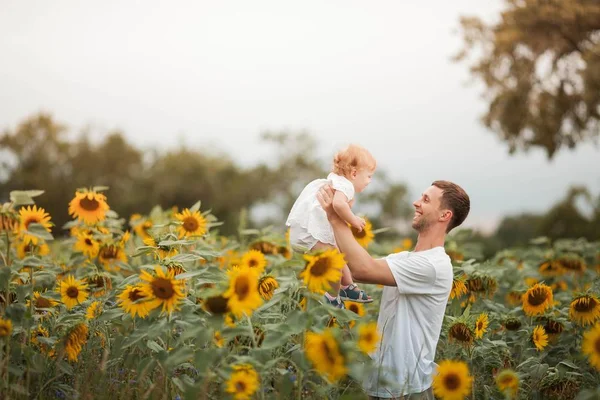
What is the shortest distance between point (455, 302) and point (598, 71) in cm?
1131

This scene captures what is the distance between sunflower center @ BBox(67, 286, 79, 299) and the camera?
3615mm

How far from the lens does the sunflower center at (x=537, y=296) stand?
13.2 feet

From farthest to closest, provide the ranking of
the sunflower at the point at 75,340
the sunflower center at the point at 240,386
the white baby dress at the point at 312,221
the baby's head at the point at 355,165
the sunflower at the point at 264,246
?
the sunflower at the point at 264,246 < the baby's head at the point at 355,165 < the white baby dress at the point at 312,221 < the sunflower at the point at 75,340 < the sunflower center at the point at 240,386

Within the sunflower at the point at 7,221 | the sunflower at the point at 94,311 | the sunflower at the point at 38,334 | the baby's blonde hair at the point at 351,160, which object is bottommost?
the sunflower at the point at 38,334

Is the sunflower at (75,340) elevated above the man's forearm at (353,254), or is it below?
below


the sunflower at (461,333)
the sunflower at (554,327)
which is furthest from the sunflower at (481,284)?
the sunflower at (461,333)

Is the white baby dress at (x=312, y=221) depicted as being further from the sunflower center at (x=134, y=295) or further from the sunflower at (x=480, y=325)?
the sunflower center at (x=134, y=295)

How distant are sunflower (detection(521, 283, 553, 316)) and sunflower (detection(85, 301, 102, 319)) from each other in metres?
2.67

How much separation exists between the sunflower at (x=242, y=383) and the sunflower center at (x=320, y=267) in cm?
47

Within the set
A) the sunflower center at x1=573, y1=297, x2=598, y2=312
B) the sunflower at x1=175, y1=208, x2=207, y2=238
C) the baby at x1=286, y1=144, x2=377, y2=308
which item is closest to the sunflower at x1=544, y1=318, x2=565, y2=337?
the sunflower center at x1=573, y1=297, x2=598, y2=312

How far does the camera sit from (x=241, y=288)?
8.09ft

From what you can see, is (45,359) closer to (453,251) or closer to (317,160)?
(453,251)

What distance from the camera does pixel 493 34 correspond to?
1625 cm

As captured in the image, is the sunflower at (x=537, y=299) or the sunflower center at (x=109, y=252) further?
the sunflower center at (x=109, y=252)
